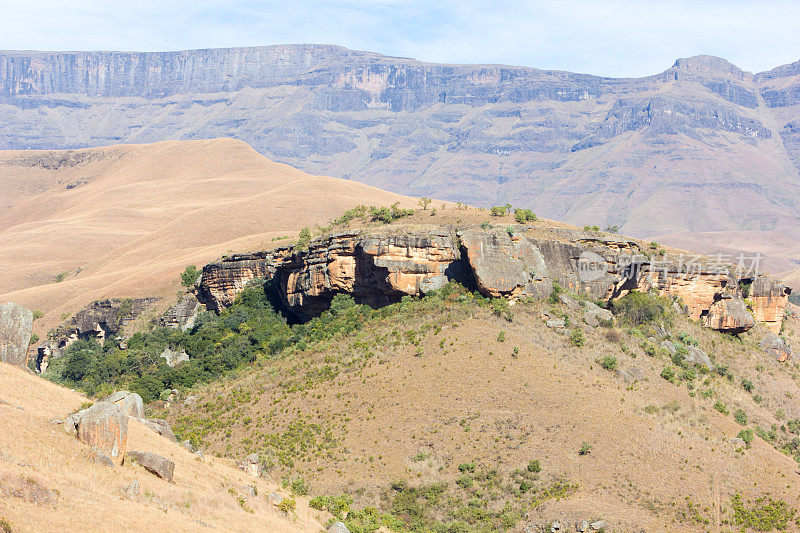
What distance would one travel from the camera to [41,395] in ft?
102

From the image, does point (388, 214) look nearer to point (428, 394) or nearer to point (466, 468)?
point (428, 394)

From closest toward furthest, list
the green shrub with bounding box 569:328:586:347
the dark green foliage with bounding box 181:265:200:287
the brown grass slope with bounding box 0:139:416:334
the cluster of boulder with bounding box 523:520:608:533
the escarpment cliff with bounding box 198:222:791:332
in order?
the cluster of boulder with bounding box 523:520:608:533 → the green shrub with bounding box 569:328:586:347 → the escarpment cliff with bounding box 198:222:791:332 → the dark green foliage with bounding box 181:265:200:287 → the brown grass slope with bounding box 0:139:416:334

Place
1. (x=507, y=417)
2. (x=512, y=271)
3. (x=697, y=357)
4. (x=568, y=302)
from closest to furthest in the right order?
1. (x=507, y=417)
2. (x=512, y=271)
3. (x=568, y=302)
4. (x=697, y=357)

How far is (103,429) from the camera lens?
26281 millimetres

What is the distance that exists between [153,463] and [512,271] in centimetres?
3054

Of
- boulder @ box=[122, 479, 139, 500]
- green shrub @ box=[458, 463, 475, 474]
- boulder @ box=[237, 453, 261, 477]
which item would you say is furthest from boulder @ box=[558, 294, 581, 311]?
boulder @ box=[122, 479, 139, 500]

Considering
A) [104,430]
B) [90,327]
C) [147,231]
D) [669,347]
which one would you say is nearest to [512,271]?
[669,347]

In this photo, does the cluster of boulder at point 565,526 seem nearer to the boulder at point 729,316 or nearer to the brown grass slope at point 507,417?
the brown grass slope at point 507,417

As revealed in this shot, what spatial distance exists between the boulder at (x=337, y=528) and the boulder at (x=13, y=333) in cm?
1656

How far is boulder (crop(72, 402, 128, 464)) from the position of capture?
26156 millimetres

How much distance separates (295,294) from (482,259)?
17.6m

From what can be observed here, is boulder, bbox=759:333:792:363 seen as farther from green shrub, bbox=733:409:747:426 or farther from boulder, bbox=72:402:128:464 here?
boulder, bbox=72:402:128:464

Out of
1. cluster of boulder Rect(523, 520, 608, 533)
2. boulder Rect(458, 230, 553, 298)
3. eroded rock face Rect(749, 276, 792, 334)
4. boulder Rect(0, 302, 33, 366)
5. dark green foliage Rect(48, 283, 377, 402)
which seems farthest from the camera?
eroded rock face Rect(749, 276, 792, 334)

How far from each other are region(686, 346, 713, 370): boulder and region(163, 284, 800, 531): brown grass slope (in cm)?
195
